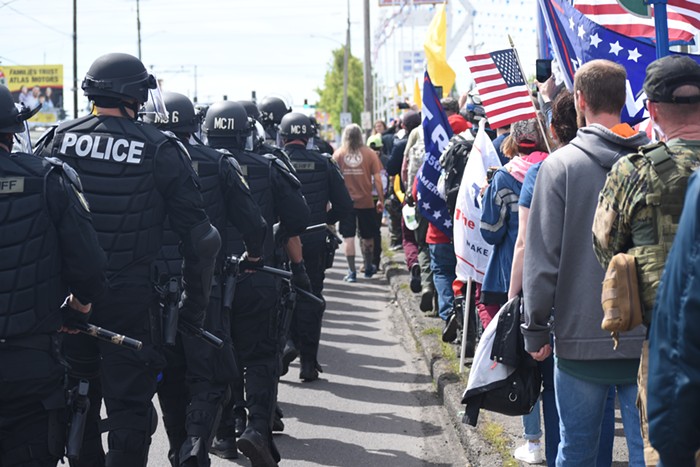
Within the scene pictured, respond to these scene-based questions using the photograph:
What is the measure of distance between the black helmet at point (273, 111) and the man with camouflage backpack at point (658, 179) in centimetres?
692

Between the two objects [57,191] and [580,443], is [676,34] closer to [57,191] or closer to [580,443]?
[580,443]

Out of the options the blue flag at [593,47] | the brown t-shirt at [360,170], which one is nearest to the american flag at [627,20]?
the blue flag at [593,47]

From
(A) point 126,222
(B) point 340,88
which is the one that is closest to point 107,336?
(A) point 126,222

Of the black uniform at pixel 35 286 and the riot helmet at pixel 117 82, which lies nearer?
the black uniform at pixel 35 286

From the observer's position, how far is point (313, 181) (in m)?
9.41

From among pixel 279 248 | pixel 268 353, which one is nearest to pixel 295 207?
pixel 279 248

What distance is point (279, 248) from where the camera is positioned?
7531 millimetres

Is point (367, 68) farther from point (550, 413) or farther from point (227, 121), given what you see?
point (550, 413)

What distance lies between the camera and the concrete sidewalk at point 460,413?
6.09 metres

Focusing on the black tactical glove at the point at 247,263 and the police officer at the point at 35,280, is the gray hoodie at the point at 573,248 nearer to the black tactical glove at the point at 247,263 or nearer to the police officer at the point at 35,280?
the police officer at the point at 35,280

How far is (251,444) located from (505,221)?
6.14ft

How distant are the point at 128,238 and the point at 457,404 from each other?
3.23 m

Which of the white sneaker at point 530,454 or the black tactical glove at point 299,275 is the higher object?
the black tactical glove at point 299,275

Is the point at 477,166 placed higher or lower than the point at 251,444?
higher
